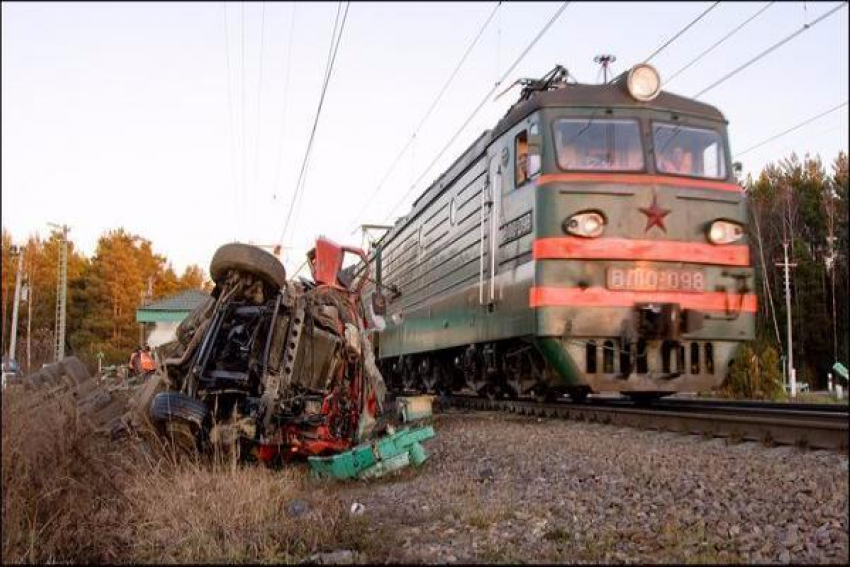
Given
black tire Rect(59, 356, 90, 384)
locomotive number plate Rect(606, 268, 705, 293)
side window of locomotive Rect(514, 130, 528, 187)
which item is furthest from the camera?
side window of locomotive Rect(514, 130, 528, 187)

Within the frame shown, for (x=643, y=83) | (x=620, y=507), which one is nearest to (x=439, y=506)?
(x=620, y=507)

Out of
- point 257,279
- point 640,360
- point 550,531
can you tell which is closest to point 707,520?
point 550,531

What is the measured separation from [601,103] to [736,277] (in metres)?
2.45

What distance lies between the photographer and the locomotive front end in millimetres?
8375

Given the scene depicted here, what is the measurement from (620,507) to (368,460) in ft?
10.0

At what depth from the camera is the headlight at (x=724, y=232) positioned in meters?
8.77

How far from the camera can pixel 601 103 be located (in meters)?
9.11

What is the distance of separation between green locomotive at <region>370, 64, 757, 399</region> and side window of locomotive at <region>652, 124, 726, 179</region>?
0.02 meters

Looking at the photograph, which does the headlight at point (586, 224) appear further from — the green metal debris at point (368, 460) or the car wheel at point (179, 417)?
the car wheel at point (179, 417)

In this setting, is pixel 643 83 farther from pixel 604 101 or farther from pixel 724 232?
pixel 724 232

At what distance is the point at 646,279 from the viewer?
27.5ft

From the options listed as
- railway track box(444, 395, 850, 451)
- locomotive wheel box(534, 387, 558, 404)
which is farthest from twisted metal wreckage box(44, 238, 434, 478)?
locomotive wheel box(534, 387, 558, 404)

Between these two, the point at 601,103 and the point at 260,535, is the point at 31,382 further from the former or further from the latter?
the point at 601,103

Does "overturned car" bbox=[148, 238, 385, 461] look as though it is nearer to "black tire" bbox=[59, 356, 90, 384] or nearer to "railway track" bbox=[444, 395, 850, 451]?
"black tire" bbox=[59, 356, 90, 384]
